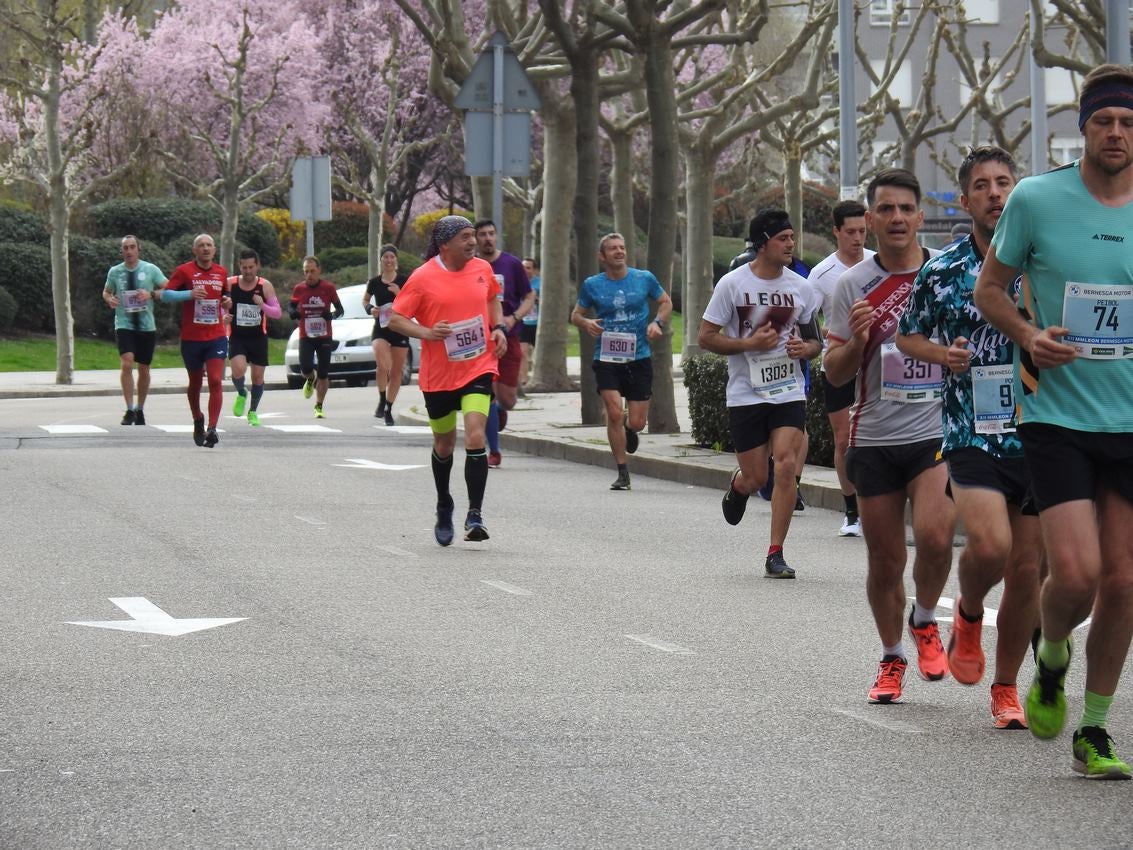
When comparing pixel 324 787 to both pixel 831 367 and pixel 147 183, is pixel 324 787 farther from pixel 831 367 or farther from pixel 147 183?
pixel 147 183

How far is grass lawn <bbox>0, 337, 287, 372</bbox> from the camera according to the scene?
3838 cm

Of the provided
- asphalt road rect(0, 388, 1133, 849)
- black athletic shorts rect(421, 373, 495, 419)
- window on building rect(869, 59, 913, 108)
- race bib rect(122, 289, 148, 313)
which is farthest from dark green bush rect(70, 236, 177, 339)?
window on building rect(869, 59, 913, 108)

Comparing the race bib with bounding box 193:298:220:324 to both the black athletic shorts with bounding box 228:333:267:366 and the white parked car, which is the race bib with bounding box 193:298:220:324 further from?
the white parked car

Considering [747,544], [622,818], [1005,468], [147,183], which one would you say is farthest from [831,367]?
[147,183]

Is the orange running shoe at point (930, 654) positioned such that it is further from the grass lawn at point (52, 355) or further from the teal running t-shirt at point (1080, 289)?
the grass lawn at point (52, 355)

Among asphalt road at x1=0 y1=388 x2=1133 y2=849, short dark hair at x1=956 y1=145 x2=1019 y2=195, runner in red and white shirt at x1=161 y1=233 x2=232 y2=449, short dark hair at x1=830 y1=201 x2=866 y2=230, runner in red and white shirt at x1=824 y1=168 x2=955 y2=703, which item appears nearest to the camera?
asphalt road at x1=0 y1=388 x2=1133 y2=849

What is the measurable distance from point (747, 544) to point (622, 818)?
23.5 feet

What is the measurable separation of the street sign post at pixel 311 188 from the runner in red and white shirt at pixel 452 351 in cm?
2137

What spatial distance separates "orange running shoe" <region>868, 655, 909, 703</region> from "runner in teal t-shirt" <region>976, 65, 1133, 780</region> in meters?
1.30

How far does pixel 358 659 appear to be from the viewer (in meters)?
8.16

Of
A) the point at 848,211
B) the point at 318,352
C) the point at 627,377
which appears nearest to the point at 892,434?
the point at 848,211

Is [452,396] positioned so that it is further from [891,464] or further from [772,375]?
[891,464]

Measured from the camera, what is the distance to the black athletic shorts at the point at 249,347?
931 inches

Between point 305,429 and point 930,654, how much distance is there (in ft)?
53.1
